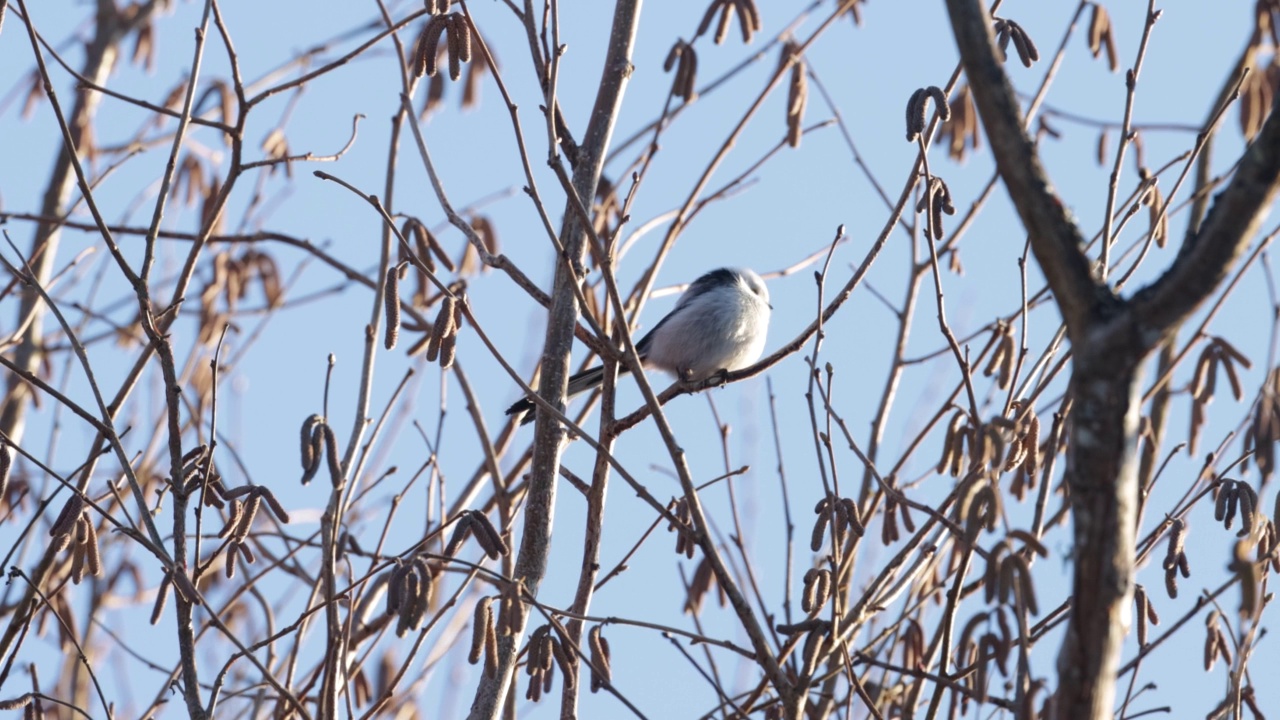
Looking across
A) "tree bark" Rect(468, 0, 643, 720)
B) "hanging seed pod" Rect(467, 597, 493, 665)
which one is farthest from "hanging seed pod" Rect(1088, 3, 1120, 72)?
"hanging seed pod" Rect(467, 597, 493, 665)

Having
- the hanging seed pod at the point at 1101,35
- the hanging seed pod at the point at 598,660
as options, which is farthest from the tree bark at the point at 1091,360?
the hanging seed pod at the point at 1101,35

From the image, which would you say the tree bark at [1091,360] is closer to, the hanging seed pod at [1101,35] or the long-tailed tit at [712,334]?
the hanging seed pod at [1101,35]

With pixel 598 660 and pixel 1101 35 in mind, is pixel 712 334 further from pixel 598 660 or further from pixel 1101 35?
pixel 598 660

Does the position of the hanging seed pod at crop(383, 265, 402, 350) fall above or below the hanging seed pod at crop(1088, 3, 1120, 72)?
below

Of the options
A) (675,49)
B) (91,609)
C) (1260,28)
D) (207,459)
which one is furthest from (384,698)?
(1260,28)

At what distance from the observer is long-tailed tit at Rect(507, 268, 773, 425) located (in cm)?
596

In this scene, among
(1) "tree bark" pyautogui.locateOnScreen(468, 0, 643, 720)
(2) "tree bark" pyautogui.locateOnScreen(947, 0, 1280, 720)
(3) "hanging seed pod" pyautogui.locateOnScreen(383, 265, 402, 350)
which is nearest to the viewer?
(2) "tree bark" pyautogui.locateOnScreen(947, 0, 1280, 720)

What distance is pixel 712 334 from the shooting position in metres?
5.95

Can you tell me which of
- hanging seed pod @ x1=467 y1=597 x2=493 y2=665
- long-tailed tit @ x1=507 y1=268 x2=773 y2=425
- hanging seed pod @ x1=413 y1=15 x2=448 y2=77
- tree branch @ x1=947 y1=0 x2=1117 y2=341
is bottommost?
hanging seed pod @ x1=467 y1=597 x2=493 y2=665

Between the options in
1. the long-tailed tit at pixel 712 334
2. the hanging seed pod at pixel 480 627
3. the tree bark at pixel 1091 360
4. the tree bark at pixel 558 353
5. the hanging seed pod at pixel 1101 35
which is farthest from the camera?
the long-tailed tit at pixel 712 334

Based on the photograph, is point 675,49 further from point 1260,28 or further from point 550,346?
point 1260,28

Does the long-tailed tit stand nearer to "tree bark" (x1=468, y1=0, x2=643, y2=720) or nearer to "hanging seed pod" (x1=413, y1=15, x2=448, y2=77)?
"tree bark" (x1=468, y1=0, x2=643, y2=720)

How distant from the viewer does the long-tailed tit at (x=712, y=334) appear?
235 inches

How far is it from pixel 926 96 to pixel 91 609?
11.1 feet
